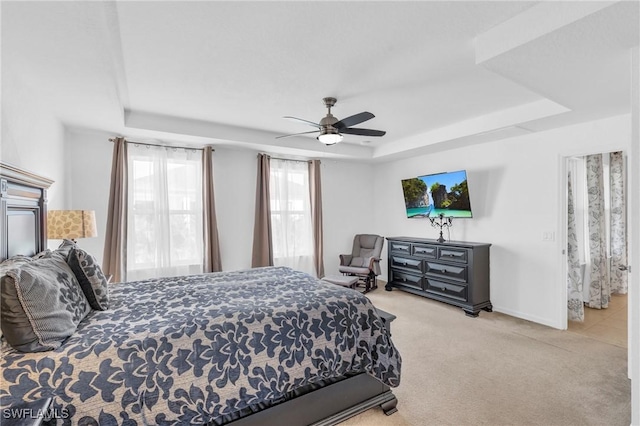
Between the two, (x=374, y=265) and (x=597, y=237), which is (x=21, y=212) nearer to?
(x=374, y=265)

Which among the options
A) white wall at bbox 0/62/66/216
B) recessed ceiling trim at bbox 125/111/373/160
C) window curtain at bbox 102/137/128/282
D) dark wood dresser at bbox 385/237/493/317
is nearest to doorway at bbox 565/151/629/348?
dark wood dresser at bbox 385/237/493/317

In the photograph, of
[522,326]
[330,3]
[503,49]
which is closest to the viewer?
[330,3]

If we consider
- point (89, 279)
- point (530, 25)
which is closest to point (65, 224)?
point (89, 279)

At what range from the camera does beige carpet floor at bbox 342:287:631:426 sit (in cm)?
213

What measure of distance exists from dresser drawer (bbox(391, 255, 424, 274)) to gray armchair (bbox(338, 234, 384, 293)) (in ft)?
0.98

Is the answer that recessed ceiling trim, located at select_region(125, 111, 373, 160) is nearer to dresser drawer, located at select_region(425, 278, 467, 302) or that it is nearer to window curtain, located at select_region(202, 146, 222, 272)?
window curtain, located at select_region(202, 146, 222, 272)

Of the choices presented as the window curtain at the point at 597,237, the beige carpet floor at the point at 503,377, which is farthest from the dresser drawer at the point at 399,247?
the window curtain at the point at 597,237

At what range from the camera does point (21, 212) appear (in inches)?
87.0

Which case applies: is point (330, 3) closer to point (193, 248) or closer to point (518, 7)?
point (518, 7)

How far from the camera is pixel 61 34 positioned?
180 centimetres

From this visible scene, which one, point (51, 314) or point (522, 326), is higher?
point (51, 314)

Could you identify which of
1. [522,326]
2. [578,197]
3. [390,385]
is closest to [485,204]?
[578,197]

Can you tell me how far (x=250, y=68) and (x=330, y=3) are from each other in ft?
3.42

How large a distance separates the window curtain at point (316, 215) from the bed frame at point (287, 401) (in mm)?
3410
